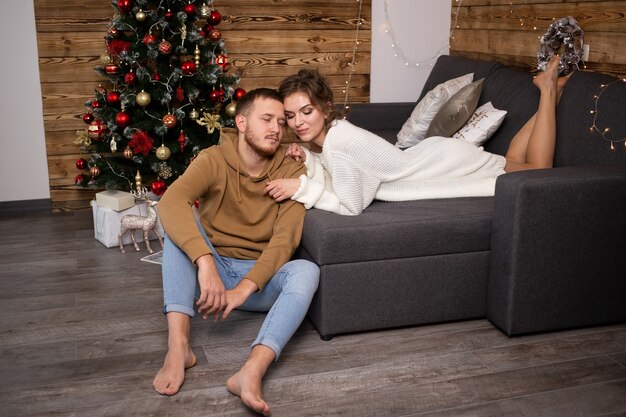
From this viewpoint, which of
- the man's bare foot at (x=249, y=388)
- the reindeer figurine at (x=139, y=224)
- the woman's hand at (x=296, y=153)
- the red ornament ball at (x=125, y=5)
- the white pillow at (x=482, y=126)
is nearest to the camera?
the man's bare foot at (x=249, y=388)

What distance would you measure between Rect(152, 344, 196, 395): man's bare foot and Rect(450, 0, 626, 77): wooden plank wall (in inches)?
85.7

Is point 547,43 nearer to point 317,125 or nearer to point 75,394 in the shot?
point 317,125

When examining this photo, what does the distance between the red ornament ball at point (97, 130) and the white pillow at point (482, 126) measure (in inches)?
72.0

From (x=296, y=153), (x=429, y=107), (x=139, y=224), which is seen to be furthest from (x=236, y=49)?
(x=296, y=153)

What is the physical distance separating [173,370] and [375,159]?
108 centimetres

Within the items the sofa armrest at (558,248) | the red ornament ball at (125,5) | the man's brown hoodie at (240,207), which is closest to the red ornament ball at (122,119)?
the red ornament ball at (125,5)

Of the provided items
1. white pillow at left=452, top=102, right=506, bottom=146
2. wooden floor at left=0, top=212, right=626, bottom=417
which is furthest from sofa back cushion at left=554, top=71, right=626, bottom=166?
wooden floor at left=0, top=212, right=626, bottom=417

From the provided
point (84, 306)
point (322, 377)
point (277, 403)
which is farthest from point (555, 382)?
point (84, 306)

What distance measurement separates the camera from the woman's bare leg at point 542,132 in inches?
117

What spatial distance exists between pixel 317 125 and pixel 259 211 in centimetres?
39

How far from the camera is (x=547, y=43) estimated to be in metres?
3.48

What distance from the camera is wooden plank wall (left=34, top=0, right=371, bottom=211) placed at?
4.11m

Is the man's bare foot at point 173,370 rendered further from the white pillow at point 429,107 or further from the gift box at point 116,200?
the white pillow at point 429,107

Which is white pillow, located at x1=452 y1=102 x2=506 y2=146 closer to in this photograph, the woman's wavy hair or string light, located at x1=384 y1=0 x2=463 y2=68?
the woman's wavy hair
